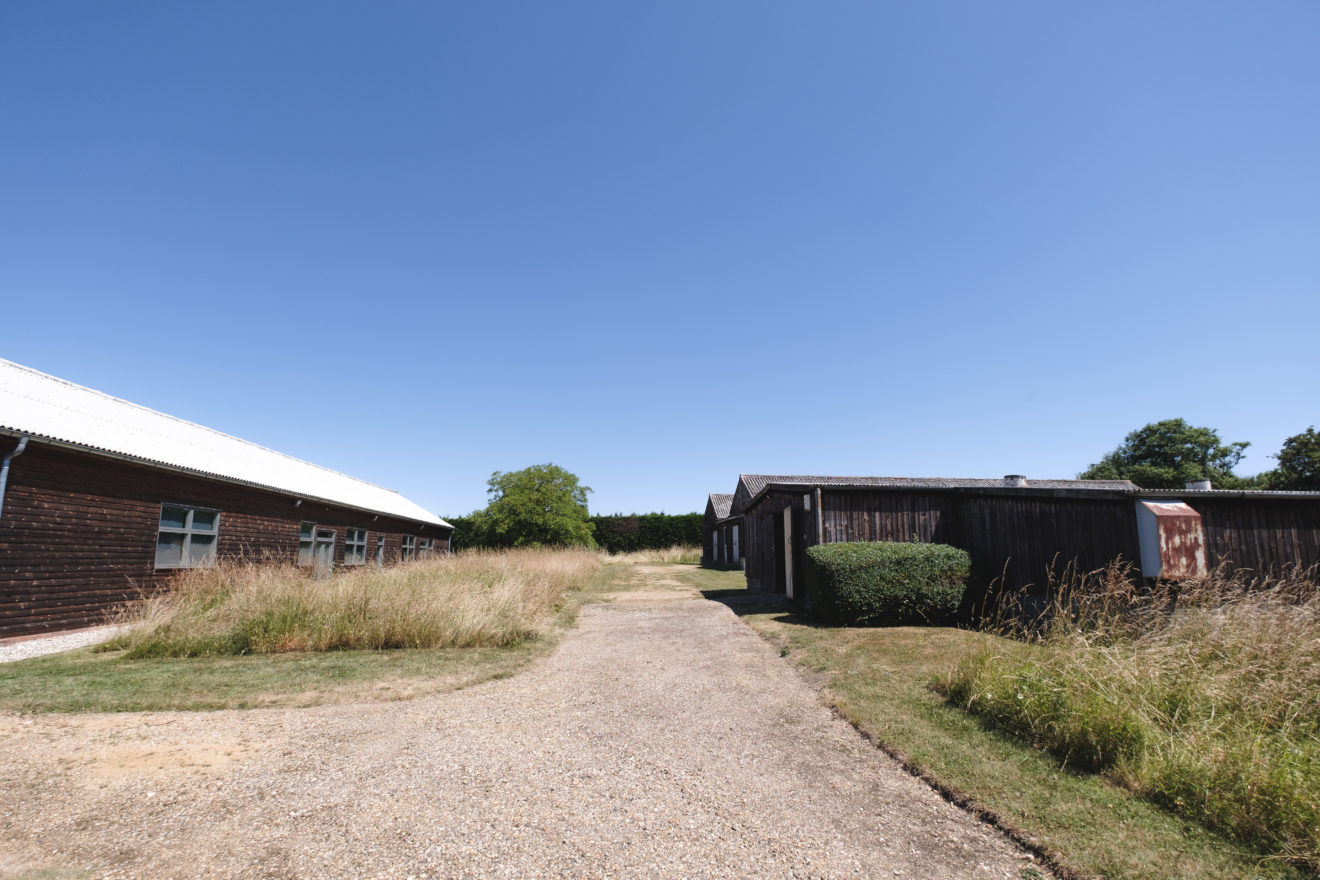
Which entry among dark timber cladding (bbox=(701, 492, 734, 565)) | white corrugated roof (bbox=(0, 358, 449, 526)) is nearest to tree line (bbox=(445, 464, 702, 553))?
dark timber cladding (bbox=(701, 492, 734, 565))

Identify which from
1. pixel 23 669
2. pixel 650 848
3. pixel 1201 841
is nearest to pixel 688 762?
pixel 650 848

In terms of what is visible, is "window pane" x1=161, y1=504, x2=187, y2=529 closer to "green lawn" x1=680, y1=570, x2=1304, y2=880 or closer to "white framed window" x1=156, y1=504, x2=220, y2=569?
"white framed window" x1=156, y1=504, x2=220, y2=569

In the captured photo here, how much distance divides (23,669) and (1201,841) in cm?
1137

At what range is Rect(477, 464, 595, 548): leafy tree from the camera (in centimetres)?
3131

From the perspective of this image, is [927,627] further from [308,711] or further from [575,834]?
[308,711]

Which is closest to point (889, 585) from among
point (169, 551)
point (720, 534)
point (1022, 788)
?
point (1022, 788)

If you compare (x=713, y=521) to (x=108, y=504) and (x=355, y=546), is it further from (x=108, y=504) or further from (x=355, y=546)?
(x=108, y=504)

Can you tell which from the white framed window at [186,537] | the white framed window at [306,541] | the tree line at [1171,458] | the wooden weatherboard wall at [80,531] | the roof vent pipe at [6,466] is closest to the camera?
the roof vent pipe at [6,466]

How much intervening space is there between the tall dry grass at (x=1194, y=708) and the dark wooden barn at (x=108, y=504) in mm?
13686

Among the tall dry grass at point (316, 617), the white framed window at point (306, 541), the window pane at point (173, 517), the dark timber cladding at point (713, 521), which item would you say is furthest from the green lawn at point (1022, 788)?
the dark timber cladding at point (713, 521)

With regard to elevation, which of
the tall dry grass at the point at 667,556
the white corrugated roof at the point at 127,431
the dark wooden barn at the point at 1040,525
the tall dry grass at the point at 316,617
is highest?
the white corrugated roof at the point at 127,431

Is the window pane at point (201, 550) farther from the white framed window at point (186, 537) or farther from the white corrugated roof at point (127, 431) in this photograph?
the white corrugated roof at point (127, 431)

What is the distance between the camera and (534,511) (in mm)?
31281

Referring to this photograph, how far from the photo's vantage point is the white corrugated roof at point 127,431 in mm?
10375
